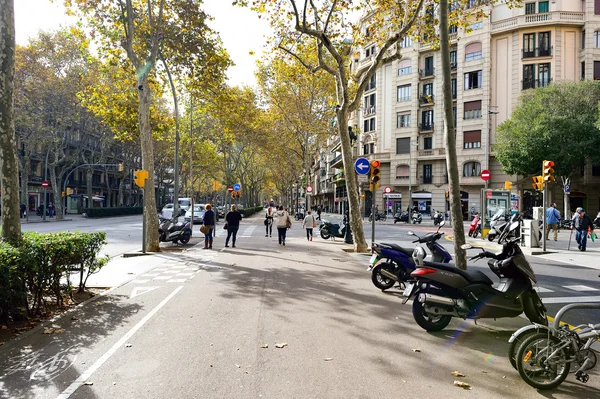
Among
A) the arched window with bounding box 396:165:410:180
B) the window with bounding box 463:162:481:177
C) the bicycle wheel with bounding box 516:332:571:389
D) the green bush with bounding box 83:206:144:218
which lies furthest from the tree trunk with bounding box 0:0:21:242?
the arched window with bounding box 396:165:410:180

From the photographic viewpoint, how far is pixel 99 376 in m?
3.94

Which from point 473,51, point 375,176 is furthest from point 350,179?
point 473,51

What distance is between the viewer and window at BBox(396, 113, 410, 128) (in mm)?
45500

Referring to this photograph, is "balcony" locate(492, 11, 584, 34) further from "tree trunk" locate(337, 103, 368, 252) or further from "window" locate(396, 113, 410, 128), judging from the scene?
"tree trunk" locate(337, 103, 368, 252)

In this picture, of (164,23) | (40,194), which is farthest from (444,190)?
(40,194)

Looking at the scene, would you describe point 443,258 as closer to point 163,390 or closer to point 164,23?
point 163,390

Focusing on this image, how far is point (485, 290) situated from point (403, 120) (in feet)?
141

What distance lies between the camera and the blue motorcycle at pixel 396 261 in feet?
25.5

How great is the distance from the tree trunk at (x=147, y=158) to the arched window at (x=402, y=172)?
35392 millimetres

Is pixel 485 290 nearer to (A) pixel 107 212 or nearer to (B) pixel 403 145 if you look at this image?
(B) pixel 403 145

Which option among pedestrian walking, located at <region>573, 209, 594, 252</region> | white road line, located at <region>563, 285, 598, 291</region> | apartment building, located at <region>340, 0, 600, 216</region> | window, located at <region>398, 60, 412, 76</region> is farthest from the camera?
window, located at <region>398, 60, 412, 76</region>

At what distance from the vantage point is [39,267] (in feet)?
18.8

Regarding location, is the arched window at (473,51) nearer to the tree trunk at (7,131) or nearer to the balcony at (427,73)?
the balcony at (427,73)

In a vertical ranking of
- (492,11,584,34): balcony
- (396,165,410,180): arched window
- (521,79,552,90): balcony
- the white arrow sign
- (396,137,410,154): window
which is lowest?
the white arrow sign
